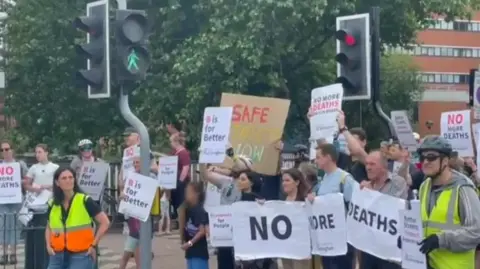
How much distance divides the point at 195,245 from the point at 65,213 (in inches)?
79.4

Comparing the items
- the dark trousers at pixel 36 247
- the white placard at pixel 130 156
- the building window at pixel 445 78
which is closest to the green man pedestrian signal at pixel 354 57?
the white placard at pixel 130 156

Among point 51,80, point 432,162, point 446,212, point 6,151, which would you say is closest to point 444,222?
point 446,212

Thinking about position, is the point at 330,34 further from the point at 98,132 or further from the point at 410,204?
the point at 410,204

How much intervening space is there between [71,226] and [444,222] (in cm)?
406

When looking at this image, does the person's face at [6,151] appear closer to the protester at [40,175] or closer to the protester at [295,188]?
the protester at [40,175]

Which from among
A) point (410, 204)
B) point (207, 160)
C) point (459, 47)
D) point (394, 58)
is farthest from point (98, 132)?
point (459, 47)

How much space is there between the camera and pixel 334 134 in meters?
11.0

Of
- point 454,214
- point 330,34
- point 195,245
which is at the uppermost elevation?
point 330,34

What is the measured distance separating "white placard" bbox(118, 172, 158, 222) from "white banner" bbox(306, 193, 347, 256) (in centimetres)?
194

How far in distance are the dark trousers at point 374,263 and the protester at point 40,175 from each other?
246 inches

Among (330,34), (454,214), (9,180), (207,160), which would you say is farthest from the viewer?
(330,34)

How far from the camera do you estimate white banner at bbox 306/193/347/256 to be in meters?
9.89

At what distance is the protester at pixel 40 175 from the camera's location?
14.6m

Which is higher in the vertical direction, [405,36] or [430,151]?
[405,36]
